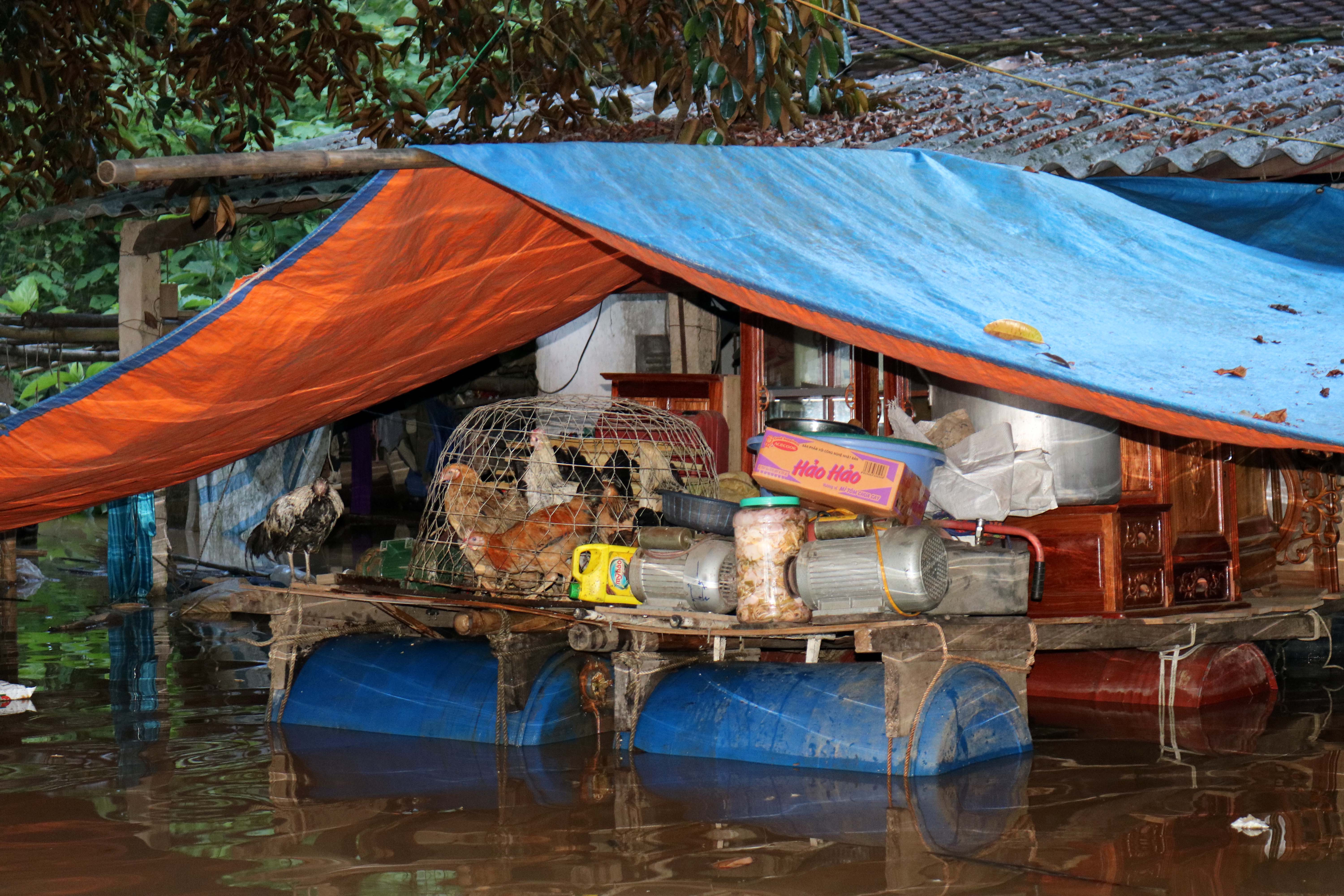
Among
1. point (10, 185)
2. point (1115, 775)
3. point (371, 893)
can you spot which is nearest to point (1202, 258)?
point (1115, 775)

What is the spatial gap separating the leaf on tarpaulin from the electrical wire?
5.51 meters

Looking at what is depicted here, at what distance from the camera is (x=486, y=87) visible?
26.4ft

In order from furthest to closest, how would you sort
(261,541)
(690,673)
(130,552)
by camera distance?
1. (130,552)
2. (261,541)
3. (690,673)

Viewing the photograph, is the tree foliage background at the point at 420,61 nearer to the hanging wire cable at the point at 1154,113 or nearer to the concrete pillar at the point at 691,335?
the hanging wire cable at the point at 1154,113

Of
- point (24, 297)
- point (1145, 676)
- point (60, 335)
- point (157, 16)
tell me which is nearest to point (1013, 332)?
point (1145, 676)

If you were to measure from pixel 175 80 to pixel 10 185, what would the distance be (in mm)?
1422

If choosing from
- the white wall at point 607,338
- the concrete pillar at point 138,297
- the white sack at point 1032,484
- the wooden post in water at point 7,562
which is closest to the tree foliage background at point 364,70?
the concrete pillar at point 138,297

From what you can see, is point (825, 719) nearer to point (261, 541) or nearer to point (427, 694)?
point (427, 694)

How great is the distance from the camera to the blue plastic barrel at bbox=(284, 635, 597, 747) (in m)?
6.14

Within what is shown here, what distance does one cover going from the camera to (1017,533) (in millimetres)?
5805

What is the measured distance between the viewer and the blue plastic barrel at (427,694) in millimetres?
6145

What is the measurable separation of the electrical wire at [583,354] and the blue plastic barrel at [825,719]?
402 centimetres

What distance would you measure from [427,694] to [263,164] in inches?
127

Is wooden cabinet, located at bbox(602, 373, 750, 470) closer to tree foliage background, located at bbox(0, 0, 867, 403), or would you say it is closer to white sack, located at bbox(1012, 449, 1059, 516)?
tree foliage background, located at bbox(0, 0, 867, 403)
